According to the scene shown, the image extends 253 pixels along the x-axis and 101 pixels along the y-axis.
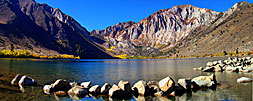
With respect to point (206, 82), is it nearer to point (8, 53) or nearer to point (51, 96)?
point (51, 96)

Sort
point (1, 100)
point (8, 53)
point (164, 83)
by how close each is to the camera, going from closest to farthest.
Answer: point (1, 100) → point (164, 83) → point (8, 53)

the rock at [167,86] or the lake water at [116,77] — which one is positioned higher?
the rock at [167,86]

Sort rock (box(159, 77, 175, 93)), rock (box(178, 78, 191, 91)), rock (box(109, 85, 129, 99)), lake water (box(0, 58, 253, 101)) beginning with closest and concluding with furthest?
lake water (box(0, 58, 253, 101)), rock (box(109, 85, 129, 99)), rock (box(159, 77, 175, 93)), rock (box(178, 78, 191, 91))

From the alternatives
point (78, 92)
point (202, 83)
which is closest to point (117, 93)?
point (78, 92)

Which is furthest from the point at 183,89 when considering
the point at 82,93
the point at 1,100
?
the point at 1,100

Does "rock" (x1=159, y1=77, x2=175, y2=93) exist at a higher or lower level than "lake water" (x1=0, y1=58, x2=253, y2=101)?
higher

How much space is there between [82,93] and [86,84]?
3974mm

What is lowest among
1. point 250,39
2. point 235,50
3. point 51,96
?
point 51,96

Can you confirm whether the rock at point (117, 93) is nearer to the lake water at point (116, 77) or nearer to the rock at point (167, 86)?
the lake water at point (116, 77)

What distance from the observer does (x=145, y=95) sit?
2717 cm

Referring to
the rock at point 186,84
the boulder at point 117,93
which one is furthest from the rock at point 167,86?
the boulder at point 117,93

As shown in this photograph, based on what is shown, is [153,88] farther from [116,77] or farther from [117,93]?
[116,77]

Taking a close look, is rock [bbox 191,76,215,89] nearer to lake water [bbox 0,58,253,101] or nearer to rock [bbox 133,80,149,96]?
lake water [bbox 0,58,253,101]

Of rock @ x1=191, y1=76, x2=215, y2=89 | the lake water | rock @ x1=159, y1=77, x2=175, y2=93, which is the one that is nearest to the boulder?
the lake water
